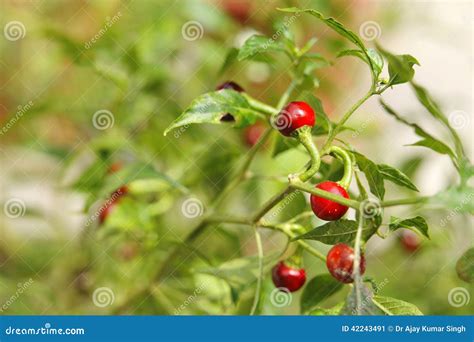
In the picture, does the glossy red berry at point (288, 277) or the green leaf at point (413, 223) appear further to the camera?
the glossy red berry at point (288, 277)

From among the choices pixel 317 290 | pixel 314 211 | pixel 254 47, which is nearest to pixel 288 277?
pixel 317 290

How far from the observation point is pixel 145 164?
0.97 metres

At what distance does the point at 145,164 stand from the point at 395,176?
15.7 inches

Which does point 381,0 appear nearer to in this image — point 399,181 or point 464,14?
point 464,14

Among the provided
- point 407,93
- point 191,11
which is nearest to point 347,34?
point 191,11

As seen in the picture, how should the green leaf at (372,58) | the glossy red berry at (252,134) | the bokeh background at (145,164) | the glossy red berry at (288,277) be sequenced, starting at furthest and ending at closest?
the glossy red berry at (252,134) → the bokeh background at (145,164) → the glossy red berry at (288,277) → the green leaf at (372,58)

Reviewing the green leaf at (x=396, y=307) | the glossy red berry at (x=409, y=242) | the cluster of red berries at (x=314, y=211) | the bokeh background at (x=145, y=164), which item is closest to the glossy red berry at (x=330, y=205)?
the cluster of red berries at (x=314, y=211)

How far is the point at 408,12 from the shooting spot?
5.92 feet

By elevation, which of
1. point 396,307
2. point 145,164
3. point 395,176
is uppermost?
point 395,176

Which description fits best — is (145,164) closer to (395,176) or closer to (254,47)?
(254,47)

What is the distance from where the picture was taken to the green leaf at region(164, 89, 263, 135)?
0.68 meters

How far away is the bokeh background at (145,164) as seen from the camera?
1.05 m

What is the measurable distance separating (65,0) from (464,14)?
105 cm

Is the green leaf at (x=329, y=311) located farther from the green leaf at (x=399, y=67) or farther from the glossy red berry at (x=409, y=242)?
the glossy red berry at (x=409, y=242)
